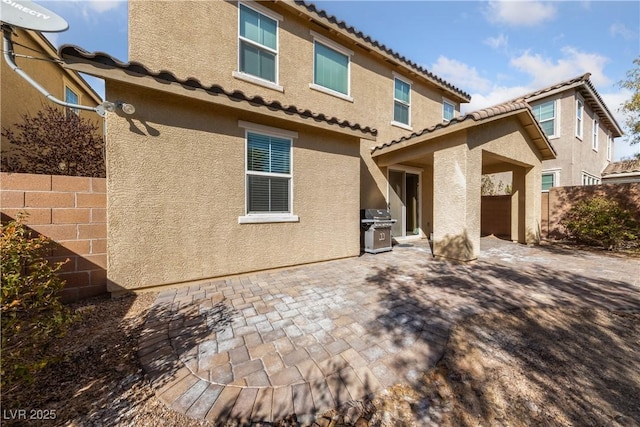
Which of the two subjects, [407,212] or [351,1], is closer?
[351,1]

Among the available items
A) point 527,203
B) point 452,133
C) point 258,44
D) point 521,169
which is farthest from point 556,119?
point 258,44

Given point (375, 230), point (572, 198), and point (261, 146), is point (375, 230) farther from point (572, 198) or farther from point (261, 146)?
point (572, 198)

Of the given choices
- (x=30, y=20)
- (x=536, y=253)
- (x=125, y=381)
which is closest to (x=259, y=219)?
(x=125, y=381)

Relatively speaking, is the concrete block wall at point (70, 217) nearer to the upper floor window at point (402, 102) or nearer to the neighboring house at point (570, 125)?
the upper floor window at point (402, 102)

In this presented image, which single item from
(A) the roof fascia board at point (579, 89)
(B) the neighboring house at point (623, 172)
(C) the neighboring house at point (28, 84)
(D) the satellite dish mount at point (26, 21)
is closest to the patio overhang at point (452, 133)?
(A) the roof fascia board at point (579, 89)

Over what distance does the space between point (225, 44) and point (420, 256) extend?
7.97 meters

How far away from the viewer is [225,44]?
5938 mm

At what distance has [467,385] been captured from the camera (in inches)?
84.2

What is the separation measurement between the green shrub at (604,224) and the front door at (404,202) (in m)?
5.72

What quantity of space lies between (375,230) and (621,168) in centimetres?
2061

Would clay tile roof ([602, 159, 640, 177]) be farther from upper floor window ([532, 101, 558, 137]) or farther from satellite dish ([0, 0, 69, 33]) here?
satellite dish ([0, 0, 69, 33])

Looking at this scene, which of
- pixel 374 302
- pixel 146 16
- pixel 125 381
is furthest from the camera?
pixel 146 16

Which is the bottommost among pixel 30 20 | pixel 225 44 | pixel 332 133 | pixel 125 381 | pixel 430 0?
pixel 125 381

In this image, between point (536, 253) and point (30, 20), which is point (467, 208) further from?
point (30, 20)
